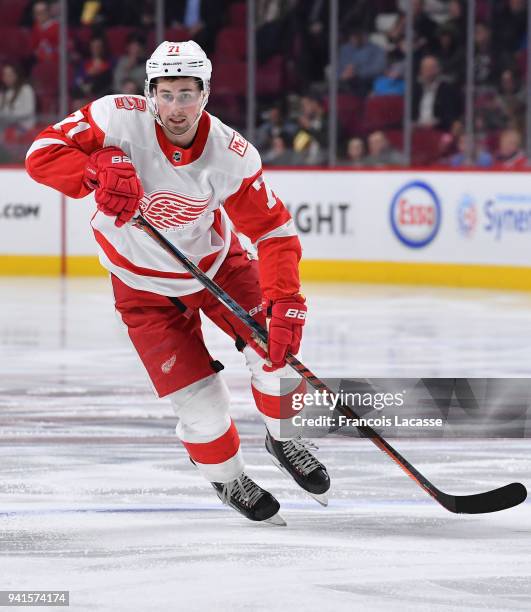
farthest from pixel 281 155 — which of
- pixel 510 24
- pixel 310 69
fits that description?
pixel 510 24

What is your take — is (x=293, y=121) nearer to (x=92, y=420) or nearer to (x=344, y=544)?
(x=92, y=420)

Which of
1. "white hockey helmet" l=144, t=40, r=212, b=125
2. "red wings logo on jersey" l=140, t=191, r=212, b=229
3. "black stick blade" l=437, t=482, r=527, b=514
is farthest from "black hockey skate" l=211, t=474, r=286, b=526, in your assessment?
"white hockey helmet" l=144, t=40, r=212, b=125

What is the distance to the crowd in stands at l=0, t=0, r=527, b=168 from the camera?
35.0ft

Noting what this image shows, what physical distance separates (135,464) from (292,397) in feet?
2.56

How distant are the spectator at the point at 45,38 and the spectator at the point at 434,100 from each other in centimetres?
291

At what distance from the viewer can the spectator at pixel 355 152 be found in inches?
432

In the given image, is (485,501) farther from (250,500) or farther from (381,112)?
(381,112)

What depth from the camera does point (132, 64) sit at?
38.5ft

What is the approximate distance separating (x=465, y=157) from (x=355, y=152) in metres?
0.83

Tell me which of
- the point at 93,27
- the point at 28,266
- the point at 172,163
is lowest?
the point at 28,266

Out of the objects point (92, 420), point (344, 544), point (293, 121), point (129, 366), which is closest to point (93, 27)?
point (293, 121)

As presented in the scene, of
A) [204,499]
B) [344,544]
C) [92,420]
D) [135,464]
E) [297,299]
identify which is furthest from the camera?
[92,420]

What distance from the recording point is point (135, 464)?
14.8 feet

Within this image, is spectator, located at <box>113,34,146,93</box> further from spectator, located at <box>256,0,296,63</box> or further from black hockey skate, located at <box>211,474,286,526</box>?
black hockey skate, located at <box>211,474,286,526</box>
